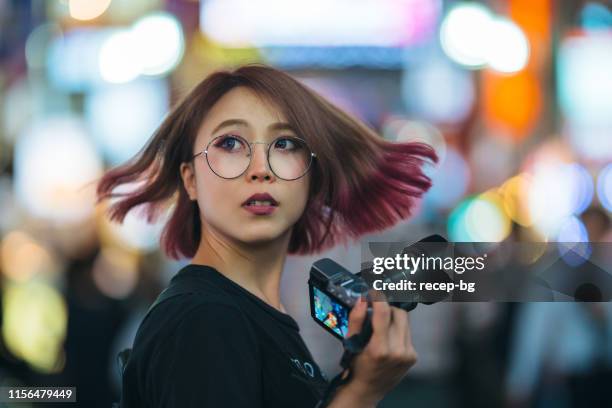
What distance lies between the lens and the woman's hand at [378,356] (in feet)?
5.11

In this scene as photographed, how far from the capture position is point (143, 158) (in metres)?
2.09


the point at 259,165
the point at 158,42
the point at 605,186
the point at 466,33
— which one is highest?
the point at 466,33

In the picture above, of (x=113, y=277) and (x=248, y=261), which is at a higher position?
(x=113, y=277)

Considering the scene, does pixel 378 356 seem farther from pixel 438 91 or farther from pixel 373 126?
pixel 438 91

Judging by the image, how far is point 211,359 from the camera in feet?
5.18

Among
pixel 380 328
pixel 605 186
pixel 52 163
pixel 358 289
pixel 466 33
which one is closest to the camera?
pixel 380 328

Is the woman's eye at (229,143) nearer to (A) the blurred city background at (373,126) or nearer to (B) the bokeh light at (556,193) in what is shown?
(A) the blurred city background at (373,126)

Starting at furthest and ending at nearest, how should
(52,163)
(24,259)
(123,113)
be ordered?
(123,113) → (52,163) → (24,259)

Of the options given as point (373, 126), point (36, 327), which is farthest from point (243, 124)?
point (373, 126)

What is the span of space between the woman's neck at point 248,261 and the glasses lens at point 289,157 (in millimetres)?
160

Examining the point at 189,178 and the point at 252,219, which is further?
the point at 189,178

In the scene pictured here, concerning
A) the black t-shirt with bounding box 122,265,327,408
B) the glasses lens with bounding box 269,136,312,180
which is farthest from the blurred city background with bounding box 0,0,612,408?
the black t-shirt with bounding box 122,265,327,408

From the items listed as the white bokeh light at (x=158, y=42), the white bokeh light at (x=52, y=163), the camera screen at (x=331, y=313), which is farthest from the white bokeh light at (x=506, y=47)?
the camera screen at (x=331, y=313)

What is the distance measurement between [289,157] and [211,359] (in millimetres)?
496
